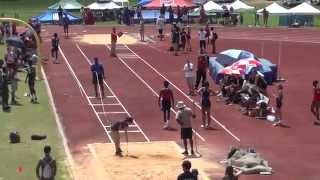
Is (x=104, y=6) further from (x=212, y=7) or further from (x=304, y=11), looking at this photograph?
(x=304, y=11)

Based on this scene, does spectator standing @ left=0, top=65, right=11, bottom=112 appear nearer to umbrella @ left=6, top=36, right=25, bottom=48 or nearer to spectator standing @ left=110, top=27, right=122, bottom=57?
umbrella @ left=6, top=36, right=25, bottom=48

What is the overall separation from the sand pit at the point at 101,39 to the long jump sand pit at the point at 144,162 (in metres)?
24.8

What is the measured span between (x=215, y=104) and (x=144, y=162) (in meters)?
8.92

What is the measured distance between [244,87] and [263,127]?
3359 mm

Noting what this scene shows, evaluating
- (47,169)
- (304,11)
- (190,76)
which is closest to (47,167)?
(47,169)

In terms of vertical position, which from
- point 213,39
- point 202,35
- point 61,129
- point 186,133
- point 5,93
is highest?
point 202,35

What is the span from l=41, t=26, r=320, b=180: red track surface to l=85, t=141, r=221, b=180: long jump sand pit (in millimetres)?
792

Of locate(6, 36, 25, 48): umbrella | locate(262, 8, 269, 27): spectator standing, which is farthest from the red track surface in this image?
locate(262, 8, 269, 27): spectator standing

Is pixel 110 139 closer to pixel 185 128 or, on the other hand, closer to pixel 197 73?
pixel 185 128

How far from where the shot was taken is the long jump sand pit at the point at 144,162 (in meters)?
19.3

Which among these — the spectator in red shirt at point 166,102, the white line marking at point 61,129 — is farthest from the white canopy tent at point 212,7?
the spectator in red shirt at point 166,102

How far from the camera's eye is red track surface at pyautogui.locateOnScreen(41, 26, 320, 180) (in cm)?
2208

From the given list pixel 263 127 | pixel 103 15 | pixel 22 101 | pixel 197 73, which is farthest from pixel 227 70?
pixel 103 15

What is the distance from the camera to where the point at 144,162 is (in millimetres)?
20453
